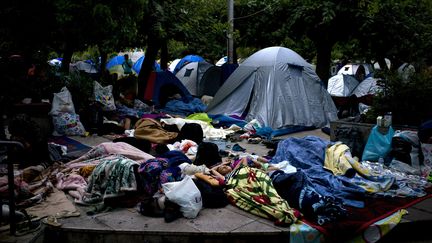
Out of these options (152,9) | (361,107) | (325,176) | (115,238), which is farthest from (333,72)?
(115,238)

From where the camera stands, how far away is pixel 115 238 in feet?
12.3

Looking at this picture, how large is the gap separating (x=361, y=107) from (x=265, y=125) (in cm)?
262

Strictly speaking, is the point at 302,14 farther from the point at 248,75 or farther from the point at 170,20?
the point at 170,20

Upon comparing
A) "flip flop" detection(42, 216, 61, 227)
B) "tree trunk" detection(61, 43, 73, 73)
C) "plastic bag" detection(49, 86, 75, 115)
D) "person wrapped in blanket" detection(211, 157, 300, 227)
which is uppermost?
"tree trunk" detection(61, 43, 73, 73)

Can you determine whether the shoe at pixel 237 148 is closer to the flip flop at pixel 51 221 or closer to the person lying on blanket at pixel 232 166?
the person lying on blanket at pixel 232 166

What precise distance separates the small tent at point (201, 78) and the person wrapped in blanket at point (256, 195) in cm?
999

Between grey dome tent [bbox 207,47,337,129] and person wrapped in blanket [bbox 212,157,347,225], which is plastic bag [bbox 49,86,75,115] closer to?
grey dome tent [bbox 207,47,337,129]

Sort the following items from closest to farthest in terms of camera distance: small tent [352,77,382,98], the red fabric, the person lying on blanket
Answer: the red fabric → the person lying on blanket → small tent [352,77,382,98]

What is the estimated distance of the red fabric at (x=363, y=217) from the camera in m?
3.89

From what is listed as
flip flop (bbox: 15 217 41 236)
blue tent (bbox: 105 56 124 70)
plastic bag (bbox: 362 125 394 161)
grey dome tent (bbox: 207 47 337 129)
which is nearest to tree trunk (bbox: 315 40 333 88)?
grey dome tent (bbox: 207 47 337 129)

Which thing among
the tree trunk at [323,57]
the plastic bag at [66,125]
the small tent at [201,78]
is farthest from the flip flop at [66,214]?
the small tent at [201,78]

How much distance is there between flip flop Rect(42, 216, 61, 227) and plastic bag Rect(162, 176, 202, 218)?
111 centimetres

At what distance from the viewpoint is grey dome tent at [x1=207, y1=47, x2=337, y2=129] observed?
977 centimetres

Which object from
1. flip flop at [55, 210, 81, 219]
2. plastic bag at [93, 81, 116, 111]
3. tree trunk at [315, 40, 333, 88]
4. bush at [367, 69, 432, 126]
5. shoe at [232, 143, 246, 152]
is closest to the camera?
flip flop at [55, 210, 81, 219]
